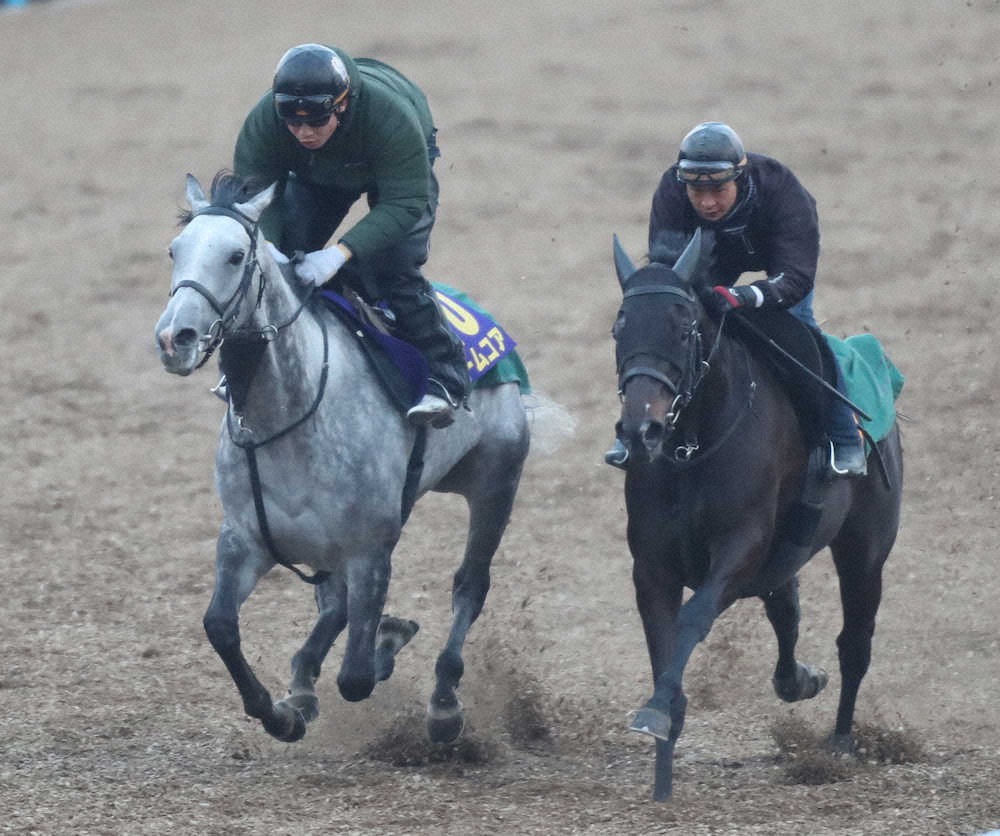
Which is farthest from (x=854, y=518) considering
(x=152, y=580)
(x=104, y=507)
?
(x=104, y=507)

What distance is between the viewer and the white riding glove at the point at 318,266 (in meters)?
7.47

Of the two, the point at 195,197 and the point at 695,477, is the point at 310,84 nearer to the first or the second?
the point at 195,197

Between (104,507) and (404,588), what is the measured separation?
245 cm

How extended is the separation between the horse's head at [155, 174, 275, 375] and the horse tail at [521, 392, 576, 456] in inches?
103

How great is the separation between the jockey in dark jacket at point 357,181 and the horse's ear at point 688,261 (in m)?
1.37

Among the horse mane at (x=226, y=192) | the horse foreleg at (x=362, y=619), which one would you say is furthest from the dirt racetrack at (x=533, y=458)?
the horse mane at (x=226, y=192)

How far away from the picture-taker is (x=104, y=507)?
39.9ft

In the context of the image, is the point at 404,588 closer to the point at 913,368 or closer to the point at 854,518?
the point at 854,518

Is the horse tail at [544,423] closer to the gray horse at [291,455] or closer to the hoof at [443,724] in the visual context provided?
the gray horse at [291,455]

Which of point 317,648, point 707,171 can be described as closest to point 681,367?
point 707,171

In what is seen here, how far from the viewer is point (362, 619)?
7695mm

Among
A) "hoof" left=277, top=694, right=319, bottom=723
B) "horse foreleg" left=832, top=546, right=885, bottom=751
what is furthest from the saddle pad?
"horse foreleg" left=832, top=546, right=885, bottom=751

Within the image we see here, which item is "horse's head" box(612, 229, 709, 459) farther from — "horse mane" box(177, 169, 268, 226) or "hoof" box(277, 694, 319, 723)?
"hoof" box(277, 694, 319, 723)

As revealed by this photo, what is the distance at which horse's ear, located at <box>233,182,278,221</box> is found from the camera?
7.05m
